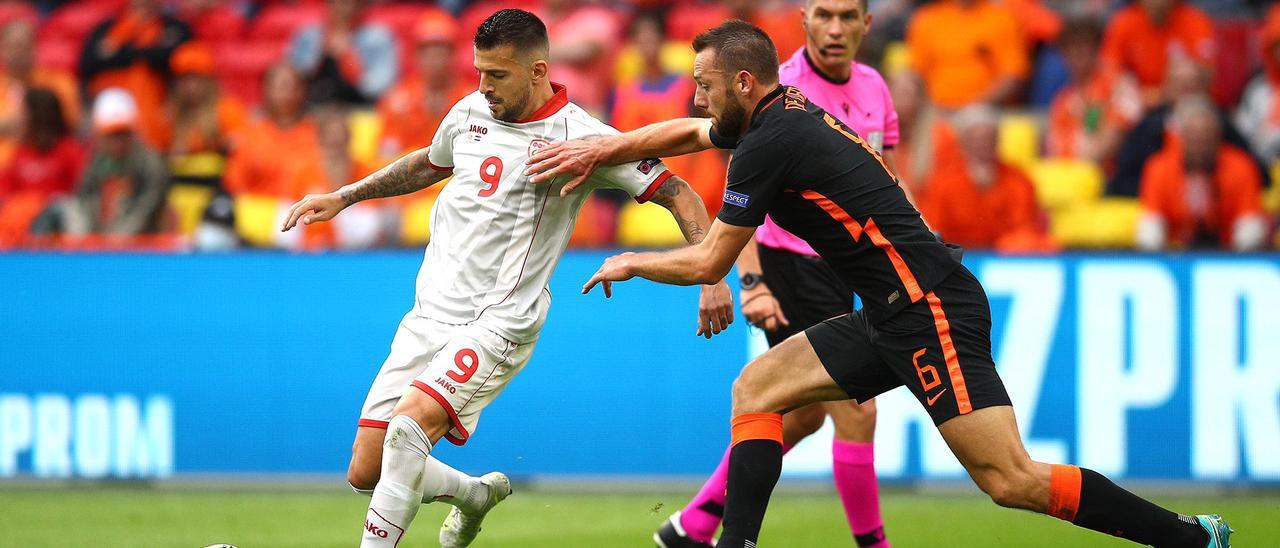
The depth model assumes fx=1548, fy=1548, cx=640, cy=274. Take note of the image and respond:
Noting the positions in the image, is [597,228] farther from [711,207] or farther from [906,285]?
[906,285]

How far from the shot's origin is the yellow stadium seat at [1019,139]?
12250 millimetres

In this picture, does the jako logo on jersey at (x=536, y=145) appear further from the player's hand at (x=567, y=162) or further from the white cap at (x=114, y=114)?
the white cap at (x=114, y=114)

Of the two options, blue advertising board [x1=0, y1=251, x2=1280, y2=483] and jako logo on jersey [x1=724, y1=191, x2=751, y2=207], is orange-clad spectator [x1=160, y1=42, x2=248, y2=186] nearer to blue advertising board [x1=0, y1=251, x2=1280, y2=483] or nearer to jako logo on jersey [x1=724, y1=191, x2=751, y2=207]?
blue advertising board [x1=0, y1=251, x2=1280, y2=483]

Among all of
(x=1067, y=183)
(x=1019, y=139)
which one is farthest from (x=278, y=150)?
(x=1067, y=183)

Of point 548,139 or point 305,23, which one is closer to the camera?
point 548,139

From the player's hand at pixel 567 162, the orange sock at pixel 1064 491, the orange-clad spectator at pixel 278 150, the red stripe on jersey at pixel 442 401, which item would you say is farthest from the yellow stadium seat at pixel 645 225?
the orange sock at pixel 1064 491

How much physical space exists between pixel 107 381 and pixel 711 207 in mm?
4157

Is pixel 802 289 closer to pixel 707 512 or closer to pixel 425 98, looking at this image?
pixel 707 512

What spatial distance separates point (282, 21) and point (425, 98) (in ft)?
12.7

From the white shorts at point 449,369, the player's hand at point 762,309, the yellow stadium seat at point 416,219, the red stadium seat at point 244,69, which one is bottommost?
the white shorts at point 449,369

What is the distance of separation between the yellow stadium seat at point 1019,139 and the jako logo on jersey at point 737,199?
23.3 feet

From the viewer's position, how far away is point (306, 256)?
32.6 ft

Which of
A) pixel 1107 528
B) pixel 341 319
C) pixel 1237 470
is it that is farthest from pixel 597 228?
pixel 1107 528

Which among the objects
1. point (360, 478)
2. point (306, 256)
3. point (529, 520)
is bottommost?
point (529, 520)
